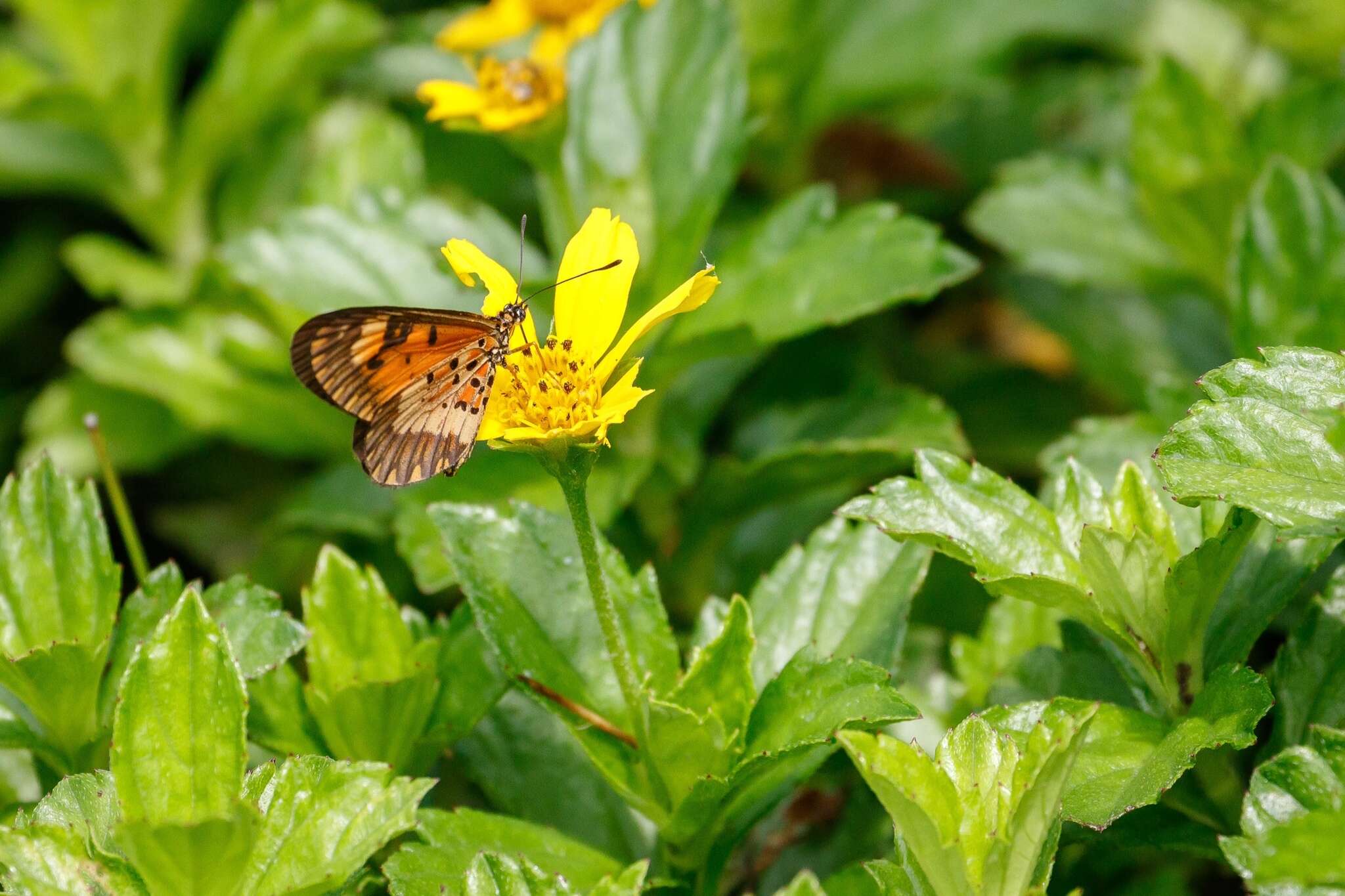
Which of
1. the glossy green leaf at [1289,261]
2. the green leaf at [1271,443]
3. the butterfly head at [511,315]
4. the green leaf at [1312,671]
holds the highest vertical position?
the butterfly head at [511,315]

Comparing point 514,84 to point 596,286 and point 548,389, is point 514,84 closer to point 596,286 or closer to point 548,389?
point 596,286

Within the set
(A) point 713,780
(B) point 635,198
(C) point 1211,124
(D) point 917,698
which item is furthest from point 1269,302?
(A) point 713,780

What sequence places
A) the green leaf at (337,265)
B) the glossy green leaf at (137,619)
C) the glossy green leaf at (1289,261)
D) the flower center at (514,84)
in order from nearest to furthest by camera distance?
the glossy green leaf at (137,619) → the glossy green leaf at (1289,261) → the flower center at (514,84) → the green leaf at (337,265)

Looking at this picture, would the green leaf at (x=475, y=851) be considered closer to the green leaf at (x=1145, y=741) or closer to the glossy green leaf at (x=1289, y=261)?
the green leaf at (x=1145, y=741)

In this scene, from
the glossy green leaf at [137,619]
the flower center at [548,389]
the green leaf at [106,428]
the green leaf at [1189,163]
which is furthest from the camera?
the green leaf at [106,428]

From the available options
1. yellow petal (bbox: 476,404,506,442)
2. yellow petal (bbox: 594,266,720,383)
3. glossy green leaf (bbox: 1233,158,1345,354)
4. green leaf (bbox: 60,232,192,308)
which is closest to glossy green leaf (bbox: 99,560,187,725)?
yellow petal (bbox: 476,404,506,442)

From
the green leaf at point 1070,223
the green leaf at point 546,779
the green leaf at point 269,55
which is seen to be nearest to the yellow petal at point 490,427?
the green leaf at point 546,779

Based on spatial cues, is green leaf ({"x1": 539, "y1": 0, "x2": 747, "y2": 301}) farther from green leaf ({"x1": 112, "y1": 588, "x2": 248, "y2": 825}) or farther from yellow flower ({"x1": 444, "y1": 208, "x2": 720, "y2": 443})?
green leaf ({"x1": 112, "y1": 588, "x2": 248, "y2": 825})
